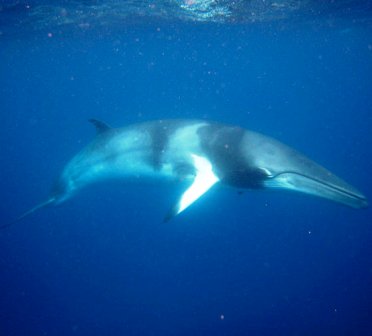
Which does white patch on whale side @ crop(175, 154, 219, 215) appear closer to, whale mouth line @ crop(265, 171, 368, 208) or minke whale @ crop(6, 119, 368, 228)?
minke whale @ crop(6, 119, 368, 228)

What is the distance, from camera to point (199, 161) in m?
8.05

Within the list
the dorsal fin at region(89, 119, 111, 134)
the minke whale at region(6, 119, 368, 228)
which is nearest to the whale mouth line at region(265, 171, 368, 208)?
the minke whale at region(6, 119, 368, 228)

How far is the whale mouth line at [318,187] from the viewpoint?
6254 millimetres

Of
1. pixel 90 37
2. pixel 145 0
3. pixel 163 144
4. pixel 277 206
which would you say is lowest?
pixel 277 206

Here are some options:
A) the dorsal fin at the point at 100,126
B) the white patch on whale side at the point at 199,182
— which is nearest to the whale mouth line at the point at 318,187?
the white patch on whale side at the point at 199,182

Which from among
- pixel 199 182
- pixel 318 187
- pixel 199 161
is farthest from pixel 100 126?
pixel 318 187

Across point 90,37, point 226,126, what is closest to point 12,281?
point 226,126

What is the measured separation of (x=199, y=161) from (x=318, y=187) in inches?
109

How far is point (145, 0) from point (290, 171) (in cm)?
1685

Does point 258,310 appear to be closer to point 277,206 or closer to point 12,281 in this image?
point 277,206

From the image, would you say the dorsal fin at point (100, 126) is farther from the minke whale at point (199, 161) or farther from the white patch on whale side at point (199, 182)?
the white patch on whale side at point (199, 182)

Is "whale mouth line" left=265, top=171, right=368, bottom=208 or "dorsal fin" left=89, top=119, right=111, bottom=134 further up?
"whale mouth line" left=265, top=171, right=368, bottom=208

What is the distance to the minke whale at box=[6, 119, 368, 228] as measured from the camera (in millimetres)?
6703

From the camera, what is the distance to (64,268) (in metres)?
20.3
